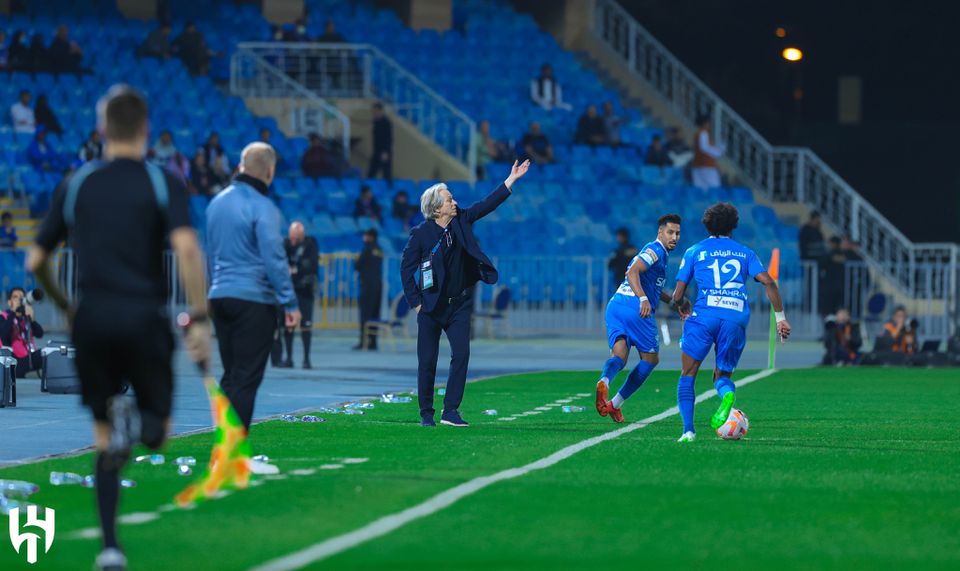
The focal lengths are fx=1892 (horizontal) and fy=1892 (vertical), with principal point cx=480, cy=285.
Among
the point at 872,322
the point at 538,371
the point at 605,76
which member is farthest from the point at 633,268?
the point at 605,76

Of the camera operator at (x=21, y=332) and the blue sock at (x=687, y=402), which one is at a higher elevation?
the camera operator at (x=21, y=332)

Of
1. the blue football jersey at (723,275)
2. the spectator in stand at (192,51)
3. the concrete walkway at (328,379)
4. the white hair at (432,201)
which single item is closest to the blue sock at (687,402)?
the blue football jersey at (723,275)

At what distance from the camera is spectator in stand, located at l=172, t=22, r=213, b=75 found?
131 ft

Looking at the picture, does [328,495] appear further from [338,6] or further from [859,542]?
[338,6]

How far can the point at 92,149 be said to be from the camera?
34500mm

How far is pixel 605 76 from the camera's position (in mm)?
44188

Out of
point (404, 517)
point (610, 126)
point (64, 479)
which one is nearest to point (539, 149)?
point (610, 126)

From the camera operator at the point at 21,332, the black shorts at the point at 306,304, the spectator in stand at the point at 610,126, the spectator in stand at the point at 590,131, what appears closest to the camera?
the camera operator at the point at 21,332

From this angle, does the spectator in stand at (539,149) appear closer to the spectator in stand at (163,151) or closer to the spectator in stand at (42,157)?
the spectator in stand at (163,151)

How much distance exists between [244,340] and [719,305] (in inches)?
169

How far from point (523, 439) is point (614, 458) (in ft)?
5.43

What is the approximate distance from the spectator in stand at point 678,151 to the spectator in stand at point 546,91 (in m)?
2.46

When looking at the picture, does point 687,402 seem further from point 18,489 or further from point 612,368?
point 18,489

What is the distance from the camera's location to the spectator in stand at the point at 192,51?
39.8 m
